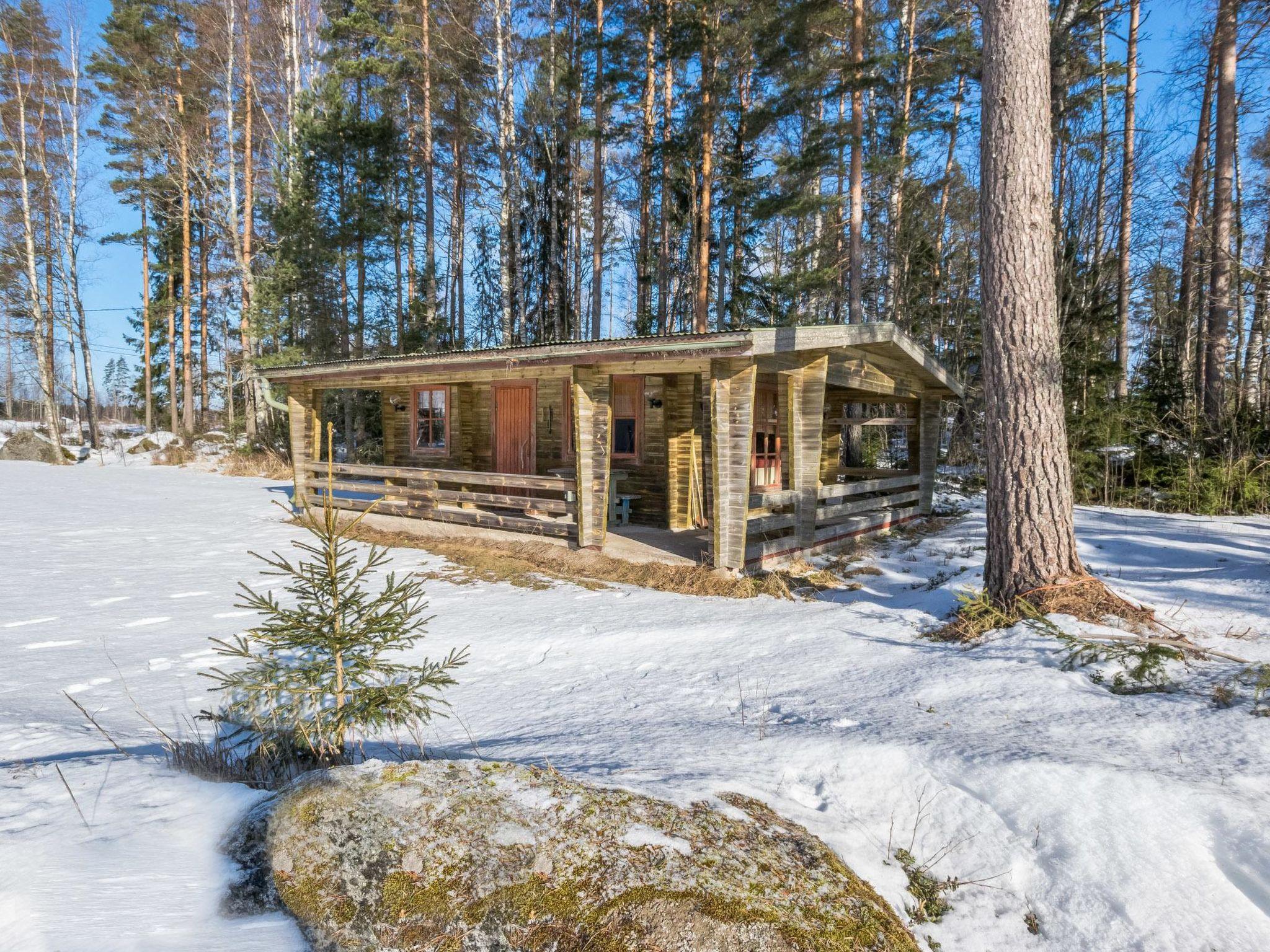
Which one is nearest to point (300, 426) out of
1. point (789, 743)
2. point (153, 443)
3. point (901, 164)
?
point (789, 743)

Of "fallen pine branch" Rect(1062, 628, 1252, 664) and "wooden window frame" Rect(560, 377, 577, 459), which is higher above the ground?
"wooden window frame" Rect(560, 377, 577, 459)

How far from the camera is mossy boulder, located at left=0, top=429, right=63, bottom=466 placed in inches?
957

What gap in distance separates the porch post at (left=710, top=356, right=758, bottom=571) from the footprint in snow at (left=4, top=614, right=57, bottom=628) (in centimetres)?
664

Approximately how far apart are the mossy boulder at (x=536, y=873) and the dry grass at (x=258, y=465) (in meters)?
20.4

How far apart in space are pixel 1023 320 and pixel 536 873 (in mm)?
5246

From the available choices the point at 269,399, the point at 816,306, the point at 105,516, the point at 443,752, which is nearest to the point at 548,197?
the point at 816,306

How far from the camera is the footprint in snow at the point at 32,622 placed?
5555 mm

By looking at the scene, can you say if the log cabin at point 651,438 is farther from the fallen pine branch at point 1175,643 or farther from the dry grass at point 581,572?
the fallen pine branch at point 1175,643

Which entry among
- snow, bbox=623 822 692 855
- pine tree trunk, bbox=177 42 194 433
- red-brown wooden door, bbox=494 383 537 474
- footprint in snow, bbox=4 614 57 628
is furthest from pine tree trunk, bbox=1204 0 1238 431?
pine tree trunk, bbox=177 42 194 433

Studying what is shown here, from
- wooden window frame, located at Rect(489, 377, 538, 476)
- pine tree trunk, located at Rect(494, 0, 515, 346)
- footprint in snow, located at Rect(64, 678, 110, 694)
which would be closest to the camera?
footprint in snow, located at Rect(64, 678, 110, 694)

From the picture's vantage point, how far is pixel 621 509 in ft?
36.4

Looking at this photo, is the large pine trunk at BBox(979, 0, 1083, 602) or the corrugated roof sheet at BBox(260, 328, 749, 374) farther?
the corrugated roof sheet at BBox(260, 328, 749, 374)

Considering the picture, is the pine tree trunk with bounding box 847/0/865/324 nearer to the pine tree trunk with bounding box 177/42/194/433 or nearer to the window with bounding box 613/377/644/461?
the window with bounding box 613/377/644/461

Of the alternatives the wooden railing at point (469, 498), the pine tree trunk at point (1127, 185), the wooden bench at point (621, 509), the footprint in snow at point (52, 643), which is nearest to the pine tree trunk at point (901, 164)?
the pine tree trunk at point (1127, 185)
